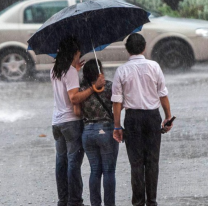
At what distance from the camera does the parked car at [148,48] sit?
1436 cm

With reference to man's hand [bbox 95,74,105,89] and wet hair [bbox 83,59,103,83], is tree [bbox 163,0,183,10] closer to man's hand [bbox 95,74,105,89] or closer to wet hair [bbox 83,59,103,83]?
wet hair [bbox 83,59,103,83]

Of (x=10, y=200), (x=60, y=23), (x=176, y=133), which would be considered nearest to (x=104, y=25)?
(x=60, y=23)

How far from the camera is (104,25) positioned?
5.69 metres

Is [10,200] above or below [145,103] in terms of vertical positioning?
below

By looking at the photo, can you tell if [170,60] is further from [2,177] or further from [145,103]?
[145,103]

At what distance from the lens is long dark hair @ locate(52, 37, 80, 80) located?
5525 millimetres

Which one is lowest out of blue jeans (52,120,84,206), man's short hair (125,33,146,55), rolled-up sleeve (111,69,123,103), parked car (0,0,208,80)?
parked car (0,0,208,80)

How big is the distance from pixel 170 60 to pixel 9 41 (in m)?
3.54

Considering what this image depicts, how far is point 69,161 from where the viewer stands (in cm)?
565

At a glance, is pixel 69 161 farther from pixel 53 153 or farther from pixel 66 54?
pixel 53 153

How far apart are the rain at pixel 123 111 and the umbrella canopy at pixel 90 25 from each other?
0.76 feet

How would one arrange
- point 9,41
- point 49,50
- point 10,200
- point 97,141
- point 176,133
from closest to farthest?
1. point 97,141
2. point 49,50
3. point 10,200
4. point 176,133
5. point 9,41

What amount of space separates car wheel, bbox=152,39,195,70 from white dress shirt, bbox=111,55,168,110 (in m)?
9.08

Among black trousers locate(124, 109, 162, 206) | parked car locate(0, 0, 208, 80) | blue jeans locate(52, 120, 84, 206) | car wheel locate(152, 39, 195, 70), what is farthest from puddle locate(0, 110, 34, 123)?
black trousers locate(124, 109, 162, 206)
